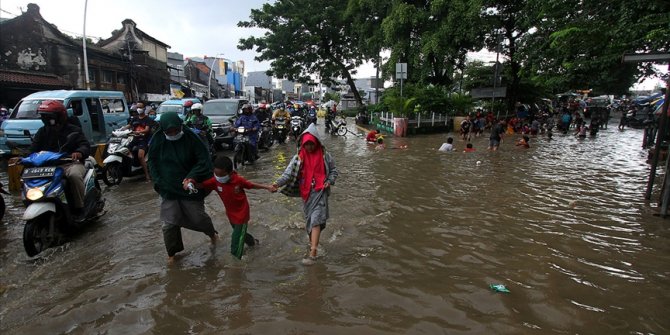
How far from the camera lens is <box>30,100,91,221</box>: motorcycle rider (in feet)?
16.2

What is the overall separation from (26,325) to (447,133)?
2043cm

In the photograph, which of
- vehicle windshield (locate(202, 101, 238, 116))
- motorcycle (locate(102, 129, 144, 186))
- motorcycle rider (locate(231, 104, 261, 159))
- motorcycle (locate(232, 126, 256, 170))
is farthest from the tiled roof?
motorcycle (locate(232, 126, 256, 170))

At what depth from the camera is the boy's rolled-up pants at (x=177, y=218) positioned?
4184 mm

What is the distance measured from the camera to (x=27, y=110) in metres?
10.4

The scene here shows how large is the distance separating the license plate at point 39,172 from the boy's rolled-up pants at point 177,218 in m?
1.49

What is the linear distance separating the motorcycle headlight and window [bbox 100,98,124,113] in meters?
7.68

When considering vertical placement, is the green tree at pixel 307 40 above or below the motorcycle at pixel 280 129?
above

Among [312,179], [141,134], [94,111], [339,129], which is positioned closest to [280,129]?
[339,129]

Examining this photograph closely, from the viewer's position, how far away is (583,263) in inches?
167

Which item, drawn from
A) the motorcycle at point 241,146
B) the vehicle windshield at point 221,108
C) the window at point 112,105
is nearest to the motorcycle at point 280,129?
the vehicle windshield at point 221,108

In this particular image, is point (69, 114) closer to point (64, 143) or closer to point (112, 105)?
point (112, 105)

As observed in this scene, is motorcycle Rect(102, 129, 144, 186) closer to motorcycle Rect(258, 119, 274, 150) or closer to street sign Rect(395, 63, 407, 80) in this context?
motorcycle Rect(258, 119, 274, 150)

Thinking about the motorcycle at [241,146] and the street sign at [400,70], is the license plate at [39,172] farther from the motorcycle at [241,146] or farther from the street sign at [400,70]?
the street sign at [400,70]

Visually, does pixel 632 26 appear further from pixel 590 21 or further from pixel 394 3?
pixel 394 3
